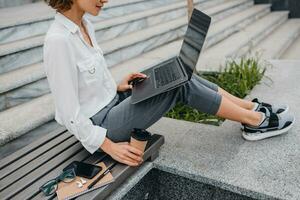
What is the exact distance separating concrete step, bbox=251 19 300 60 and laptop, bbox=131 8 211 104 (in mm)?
2418

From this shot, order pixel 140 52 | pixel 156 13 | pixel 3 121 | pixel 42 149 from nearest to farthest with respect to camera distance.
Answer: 1. pixel 42 149
2. pixel 3 121
3. pixel 140 52
4. pixel 156 13

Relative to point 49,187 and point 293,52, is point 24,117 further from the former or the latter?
point 293,52

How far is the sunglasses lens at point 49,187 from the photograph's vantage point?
1378 millimetres

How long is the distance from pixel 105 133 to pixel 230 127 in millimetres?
984

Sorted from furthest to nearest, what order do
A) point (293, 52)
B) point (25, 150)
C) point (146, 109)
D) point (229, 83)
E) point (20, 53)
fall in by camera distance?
point (293, 52) < point (229, 83) < point (20, 53) < point (25, 150) < point (146, 109)

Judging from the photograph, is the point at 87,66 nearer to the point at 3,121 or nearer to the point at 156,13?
the point at 3,121

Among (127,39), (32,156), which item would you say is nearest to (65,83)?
(32,156)

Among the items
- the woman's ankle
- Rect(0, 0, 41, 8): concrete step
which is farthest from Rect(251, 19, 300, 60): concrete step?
Rect(0, 0, 41, 8): concrete step

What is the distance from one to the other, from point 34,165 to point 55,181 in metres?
0.22

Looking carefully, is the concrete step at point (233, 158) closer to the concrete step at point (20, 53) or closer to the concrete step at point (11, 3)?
the concrete step at point (20, 53)

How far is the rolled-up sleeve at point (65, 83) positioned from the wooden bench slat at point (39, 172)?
0.78ft

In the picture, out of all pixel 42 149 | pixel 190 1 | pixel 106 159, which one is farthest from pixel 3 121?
pixel 190 1

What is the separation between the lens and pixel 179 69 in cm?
176

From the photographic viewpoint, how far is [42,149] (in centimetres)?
173
